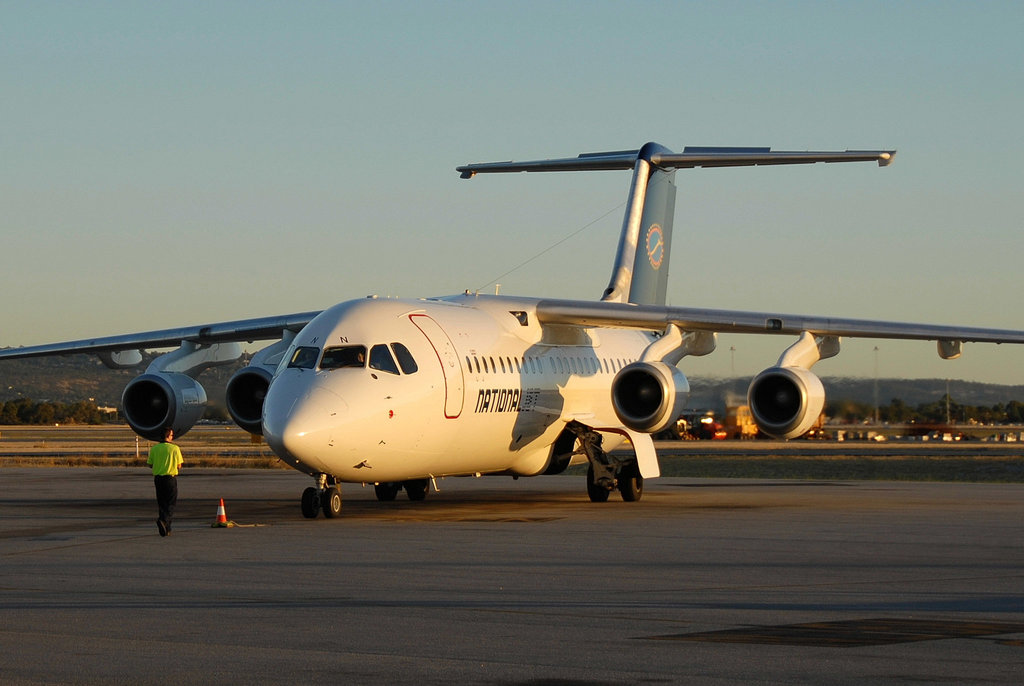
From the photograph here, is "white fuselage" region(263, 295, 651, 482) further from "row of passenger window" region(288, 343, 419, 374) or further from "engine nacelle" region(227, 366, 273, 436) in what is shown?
"engine nacelle" region(227, 366, 273, 436)

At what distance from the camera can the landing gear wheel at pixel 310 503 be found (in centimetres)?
2009

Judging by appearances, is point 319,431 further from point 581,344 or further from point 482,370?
point 581,344

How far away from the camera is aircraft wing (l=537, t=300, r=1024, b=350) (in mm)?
23625

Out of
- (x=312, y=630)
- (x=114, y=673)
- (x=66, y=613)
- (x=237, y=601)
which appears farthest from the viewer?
(x=237, y=601)

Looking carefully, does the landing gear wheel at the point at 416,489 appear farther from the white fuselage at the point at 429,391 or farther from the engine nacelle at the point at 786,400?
the engine nacelle at the point at 786,400

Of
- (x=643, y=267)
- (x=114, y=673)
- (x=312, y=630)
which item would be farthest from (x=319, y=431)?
(x=643, y=267)

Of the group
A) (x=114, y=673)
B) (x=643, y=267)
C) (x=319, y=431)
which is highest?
(x=643, y=267)

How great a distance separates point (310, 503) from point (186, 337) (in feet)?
21.1

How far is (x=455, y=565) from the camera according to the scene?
1412 cm

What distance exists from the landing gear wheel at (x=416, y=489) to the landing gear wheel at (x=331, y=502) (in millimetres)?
4532

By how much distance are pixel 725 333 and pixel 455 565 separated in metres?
12.0

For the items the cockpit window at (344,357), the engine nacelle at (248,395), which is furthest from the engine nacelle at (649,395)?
the engine nacelle at (248,395)

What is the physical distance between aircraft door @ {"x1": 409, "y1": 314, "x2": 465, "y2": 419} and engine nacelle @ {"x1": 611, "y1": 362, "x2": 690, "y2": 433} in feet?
9.41

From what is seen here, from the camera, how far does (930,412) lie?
69.2 m
